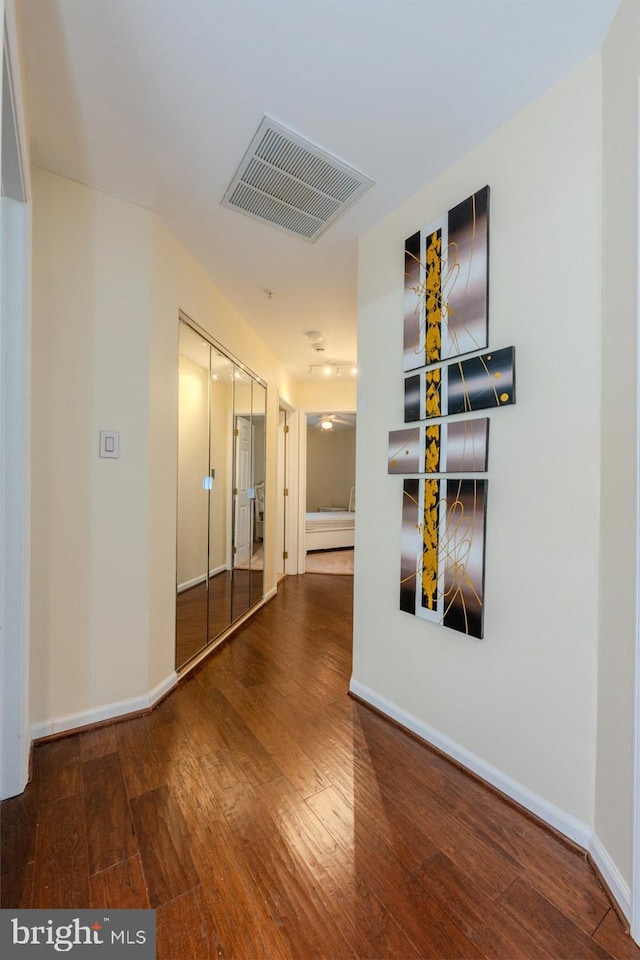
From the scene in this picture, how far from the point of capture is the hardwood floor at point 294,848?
3.37 feet

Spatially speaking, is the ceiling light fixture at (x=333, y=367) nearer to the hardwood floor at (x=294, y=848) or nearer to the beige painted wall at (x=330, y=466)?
the hardwood floor at (x=294, y=848)

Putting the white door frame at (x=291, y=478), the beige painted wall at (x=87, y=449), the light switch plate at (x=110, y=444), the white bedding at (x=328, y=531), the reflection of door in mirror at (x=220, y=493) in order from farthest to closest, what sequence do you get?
the white bedding at (x=328, y=531) → the white door frame at (x=291, y=478) → the reflection of door in mirror at (x=220, y=493) → the light switch plate at (x=110, y=444) → the beige painted wall at (x=87, y=449)

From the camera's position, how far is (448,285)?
1.72m

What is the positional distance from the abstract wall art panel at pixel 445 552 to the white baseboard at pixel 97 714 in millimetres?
1398

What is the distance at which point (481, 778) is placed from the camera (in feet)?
5.14

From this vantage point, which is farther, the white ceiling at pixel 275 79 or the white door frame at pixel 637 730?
the white ceiling at pixel 275 79

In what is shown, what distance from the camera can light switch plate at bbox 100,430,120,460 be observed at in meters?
1.90

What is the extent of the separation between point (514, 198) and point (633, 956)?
7.65ft

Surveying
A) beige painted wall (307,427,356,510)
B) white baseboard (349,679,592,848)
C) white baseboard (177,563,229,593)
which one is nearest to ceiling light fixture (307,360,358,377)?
white baseboard (177,563,229,593)

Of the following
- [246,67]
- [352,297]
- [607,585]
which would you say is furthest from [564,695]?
[352,297]

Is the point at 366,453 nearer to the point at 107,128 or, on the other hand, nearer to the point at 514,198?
the point at 514,198

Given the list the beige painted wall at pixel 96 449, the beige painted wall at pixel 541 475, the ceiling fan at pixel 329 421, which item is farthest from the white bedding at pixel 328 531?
the beige painted wall at pixel 541 475

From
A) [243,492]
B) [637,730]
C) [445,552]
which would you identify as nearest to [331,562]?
[243,492]

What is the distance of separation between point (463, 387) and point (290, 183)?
122 cm
